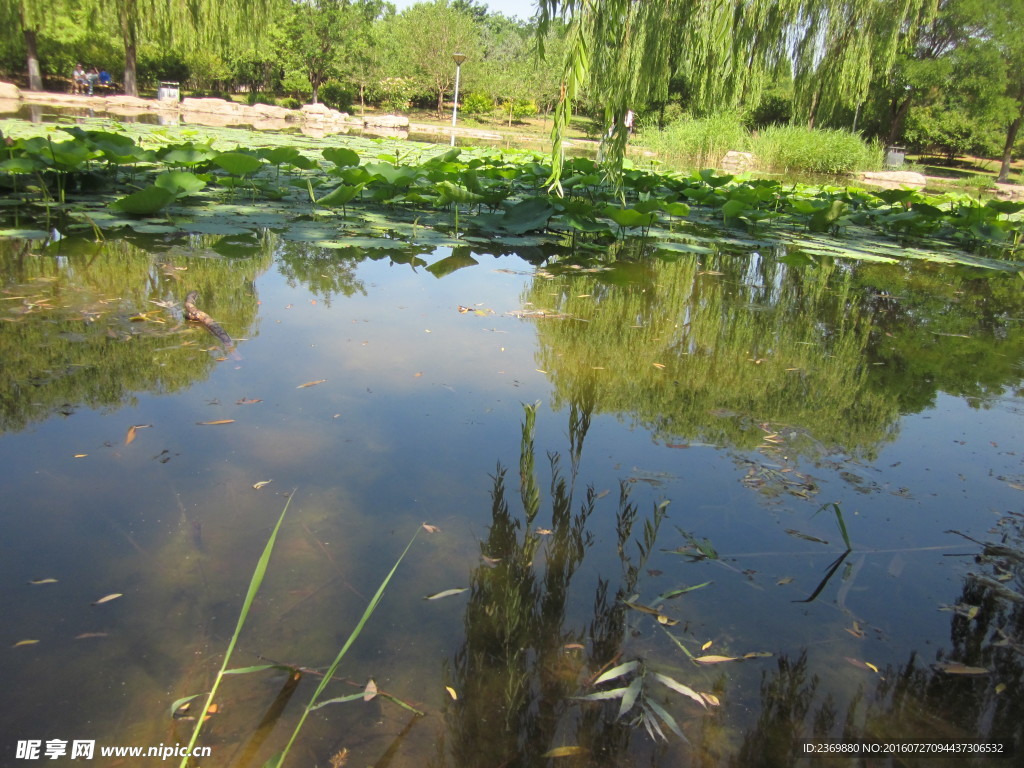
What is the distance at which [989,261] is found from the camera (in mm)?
5238

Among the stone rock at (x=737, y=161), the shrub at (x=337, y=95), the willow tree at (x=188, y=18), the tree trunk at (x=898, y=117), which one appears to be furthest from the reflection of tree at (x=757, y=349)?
the shrub at (x=337, y=95)

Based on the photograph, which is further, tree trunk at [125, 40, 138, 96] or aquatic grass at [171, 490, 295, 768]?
tree trunk at [125, 40, 138, 96]

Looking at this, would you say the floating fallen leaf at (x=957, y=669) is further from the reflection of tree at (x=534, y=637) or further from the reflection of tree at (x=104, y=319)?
the reflection of tree at (x=104, y=319)

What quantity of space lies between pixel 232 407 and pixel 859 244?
4984 millimetres

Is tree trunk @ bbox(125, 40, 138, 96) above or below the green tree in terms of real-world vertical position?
below

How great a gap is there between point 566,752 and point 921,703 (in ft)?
1.81

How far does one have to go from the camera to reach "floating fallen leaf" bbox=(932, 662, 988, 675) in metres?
1.08

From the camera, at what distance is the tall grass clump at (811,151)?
14.1 meters

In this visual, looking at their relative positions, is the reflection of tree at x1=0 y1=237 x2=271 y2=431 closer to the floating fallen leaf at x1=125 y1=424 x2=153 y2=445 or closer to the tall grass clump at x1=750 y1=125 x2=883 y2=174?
the floating fallen leaf at x1=125 y1=424 x2=153 y2=445

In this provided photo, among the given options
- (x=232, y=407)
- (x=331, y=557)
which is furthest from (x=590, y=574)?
(x=232, y=407)

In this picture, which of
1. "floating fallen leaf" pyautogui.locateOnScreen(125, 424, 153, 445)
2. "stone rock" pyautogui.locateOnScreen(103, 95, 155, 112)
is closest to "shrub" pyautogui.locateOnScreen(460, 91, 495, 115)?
"stone rock" pyautogui.locateOnScreen(103, 95, 155, 112)

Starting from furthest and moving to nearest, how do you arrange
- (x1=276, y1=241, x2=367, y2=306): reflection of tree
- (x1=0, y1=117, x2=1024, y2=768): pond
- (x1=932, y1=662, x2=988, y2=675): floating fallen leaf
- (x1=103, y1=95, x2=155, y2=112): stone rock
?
(x1=103, y1=95, x2=155, y2=112): stone rock
(x1=276, y1=241, x2=367, y2=306): reflection of tree
(x1=932, y1=662, x2=988, y2=675): floating fallen leaf
(x1=0, y1=117, x2=1024, y2=768): pond

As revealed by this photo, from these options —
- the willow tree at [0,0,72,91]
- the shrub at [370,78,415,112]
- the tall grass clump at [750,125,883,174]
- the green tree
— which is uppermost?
the green tree

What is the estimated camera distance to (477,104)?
31.3 meters
